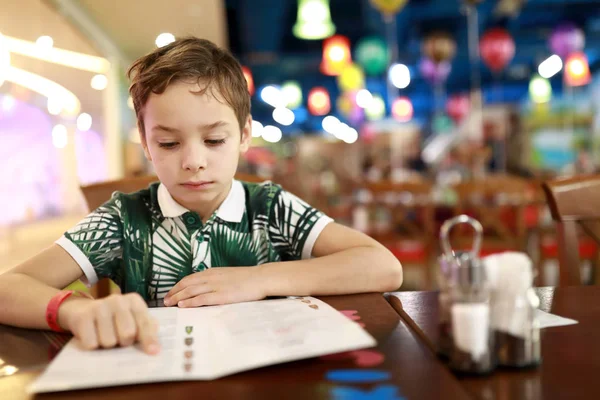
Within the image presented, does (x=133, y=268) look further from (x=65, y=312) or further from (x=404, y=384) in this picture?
(x=404, y=384)

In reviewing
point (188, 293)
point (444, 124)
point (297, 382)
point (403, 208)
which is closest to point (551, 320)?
point (297, 382)

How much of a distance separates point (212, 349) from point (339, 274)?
39cm

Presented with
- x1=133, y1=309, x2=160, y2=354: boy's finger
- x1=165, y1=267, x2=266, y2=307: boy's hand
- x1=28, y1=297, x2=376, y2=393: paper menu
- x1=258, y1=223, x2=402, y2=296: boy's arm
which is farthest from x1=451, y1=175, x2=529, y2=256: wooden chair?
x1=133, y1=309, x2=160, y2=354: boy's finger

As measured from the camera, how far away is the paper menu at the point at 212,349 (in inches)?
22.9

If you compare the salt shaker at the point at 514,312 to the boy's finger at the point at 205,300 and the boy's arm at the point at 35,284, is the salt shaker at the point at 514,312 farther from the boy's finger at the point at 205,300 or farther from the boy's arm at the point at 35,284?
the boy's arm at the point at 35,284

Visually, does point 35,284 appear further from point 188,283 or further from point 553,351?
point 553,351

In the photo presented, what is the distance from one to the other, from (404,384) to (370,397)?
5 centimetres

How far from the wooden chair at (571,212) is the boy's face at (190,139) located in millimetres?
826

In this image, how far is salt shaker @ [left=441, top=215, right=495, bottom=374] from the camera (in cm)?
57

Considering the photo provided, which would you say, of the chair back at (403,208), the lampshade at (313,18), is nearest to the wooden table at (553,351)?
the chair back at (403,208)

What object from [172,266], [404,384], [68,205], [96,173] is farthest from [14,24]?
[404,384]

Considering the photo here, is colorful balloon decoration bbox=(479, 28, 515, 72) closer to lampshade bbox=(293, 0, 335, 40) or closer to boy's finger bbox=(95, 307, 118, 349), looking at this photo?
lampshade bbox=(293, 0, 335, 40)

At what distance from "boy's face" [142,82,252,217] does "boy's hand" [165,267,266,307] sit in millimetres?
219

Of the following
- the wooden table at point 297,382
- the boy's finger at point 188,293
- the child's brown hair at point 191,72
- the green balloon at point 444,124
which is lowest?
the wooden table at point 297,382
